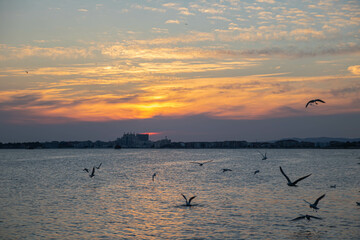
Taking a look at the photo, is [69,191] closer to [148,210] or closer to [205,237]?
[148,210]

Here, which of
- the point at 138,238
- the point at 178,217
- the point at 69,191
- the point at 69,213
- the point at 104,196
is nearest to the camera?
the point at 138,238

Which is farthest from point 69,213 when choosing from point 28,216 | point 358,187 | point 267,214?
point 358,187

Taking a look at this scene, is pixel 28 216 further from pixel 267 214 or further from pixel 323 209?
pixel 323 209

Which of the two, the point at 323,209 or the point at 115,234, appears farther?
the point at 323,209

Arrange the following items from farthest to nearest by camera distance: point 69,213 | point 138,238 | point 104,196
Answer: point 104,196 → point 69,213 → point 138,238

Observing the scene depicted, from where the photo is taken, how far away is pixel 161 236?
2450 cm

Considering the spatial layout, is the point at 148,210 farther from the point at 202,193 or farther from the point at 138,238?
the point at 202,193

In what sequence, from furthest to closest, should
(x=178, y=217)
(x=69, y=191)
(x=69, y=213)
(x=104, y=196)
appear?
(x=69, y=191) < (x=104, y=196) < (x=69, y=213) < (x=178, y=217)

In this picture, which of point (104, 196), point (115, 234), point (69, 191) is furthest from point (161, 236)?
point (69, 191)

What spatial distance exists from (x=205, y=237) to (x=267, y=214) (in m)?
8.40

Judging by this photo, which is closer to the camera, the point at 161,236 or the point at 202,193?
the point at 161,236

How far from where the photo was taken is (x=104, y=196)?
141 feet

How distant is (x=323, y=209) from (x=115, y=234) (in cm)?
1824

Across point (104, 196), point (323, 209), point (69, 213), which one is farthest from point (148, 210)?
point (323, 209)
